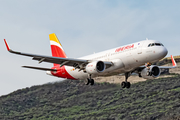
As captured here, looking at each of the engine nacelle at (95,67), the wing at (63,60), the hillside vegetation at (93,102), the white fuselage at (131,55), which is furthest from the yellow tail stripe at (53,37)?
the hillside vegetation at (93,102)

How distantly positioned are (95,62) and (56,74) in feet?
34.2

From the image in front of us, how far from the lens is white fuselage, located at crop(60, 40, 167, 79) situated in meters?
38.1

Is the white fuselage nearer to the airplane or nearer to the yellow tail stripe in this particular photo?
the airplane

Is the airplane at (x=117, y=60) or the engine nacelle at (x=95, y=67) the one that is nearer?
the airplane at (x=117, y=60)

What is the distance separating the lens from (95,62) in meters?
40.4

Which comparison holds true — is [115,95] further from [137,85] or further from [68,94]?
[68,94]

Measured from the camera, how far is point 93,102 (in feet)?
480

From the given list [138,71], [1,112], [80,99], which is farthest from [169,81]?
[138,71]

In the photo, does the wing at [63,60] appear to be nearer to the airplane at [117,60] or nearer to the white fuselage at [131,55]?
the airplane at [117,60]

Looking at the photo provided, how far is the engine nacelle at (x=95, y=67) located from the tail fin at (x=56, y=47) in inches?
489

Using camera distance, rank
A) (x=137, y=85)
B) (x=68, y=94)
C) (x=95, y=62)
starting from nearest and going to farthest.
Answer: (x=95, y=62) → (x=137, y=85) → (x=68, y=94)

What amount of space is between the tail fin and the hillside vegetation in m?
55.3

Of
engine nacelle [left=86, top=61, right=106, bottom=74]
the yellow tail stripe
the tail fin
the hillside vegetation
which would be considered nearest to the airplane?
engine nacelle [left=86, top=61, right=106, bottom=74]

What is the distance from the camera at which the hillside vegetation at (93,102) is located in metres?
121
